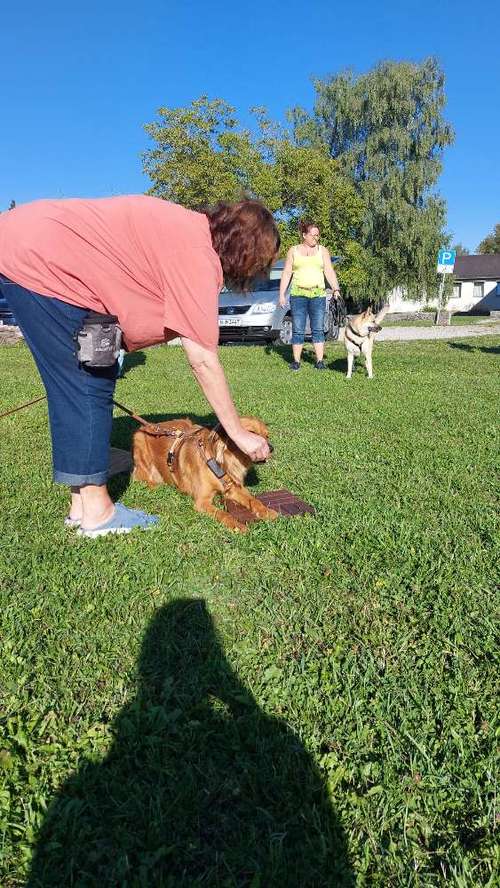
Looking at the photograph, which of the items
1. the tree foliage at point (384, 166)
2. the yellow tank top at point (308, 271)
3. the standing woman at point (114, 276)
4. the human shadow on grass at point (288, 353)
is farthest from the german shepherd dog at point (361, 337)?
the tree foliage at point (384, 166)

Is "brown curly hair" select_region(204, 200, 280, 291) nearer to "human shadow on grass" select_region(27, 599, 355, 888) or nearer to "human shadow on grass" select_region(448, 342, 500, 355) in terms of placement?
"human shadow on grass" select_region(27, 599, 355, 888)

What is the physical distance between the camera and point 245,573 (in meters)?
2.90

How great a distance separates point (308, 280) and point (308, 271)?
5.6 inches

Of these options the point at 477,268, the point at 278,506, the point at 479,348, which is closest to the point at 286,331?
the point at 479,348

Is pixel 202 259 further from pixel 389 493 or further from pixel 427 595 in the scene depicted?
pixel 389 493

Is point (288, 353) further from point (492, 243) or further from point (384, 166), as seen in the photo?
point (492, 243)

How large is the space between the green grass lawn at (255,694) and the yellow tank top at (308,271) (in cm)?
623

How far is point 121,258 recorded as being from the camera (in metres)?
2.83

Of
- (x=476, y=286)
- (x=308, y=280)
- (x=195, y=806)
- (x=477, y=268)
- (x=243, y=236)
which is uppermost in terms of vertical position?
(x=477, y=268)

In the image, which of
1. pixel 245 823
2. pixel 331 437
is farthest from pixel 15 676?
pixel 331 437

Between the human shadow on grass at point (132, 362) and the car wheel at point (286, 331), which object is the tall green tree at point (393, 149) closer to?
the car wheel at point (286, 331)

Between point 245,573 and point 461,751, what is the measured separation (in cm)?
132

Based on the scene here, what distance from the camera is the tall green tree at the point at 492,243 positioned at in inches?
3356

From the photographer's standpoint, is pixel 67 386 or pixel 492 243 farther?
pixel 492 243
